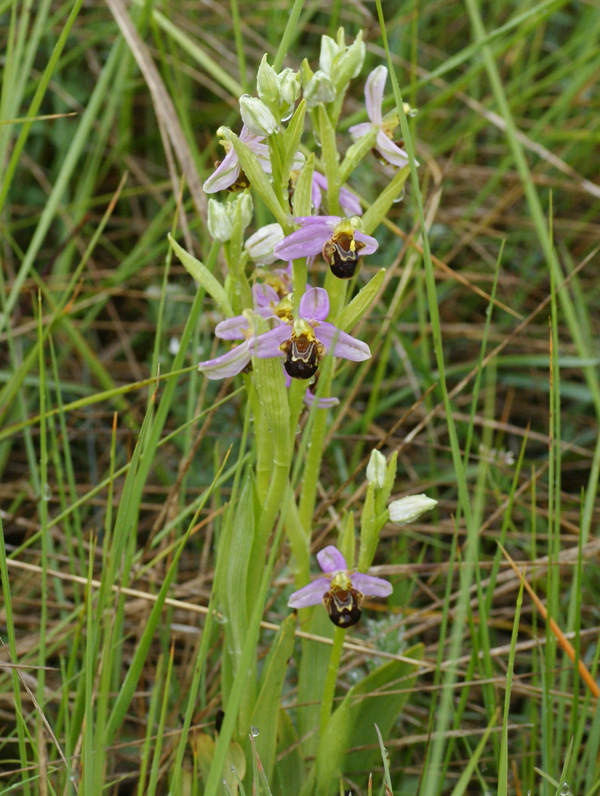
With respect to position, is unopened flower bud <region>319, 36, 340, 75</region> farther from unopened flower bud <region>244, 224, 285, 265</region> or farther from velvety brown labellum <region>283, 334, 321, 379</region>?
velvety brown labellum <region>283, 334, 321, 379</region>

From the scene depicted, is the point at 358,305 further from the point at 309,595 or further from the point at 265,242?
the point at 309,595

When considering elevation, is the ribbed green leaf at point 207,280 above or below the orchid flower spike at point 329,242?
below

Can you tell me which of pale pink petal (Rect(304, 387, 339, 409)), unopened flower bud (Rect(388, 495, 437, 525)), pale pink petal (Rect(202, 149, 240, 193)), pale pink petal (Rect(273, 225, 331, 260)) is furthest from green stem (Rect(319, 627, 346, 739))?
pale pink petal (Rect(202, 149, 240, 193))

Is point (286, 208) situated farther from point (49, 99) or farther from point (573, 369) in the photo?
point (49, 99)

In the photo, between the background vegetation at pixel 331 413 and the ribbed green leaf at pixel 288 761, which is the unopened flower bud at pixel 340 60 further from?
the ribbed green leaf at pixel 288 761

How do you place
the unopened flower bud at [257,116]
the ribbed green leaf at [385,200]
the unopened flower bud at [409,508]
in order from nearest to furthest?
the unopened flower bud at [257,116]
the unopened flower bud at [409,508]
the ribbed green leaf at [385,200]

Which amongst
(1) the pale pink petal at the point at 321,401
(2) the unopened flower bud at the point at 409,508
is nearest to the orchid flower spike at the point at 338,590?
(2) the unopened flower bud at the point at 409,508

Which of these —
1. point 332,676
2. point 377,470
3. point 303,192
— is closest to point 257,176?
point 303,192
